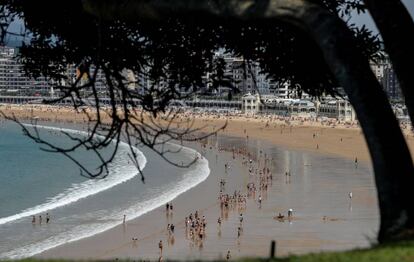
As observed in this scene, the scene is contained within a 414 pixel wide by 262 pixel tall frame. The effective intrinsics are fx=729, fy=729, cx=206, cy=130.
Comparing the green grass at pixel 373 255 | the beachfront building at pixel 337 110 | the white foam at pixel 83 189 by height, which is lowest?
the white foam at pixel 83 189

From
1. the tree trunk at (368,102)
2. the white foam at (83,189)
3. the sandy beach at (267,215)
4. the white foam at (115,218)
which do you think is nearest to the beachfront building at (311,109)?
the sandy beach at (267,215)

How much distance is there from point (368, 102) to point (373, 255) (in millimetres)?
827

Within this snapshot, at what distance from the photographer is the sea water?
73.4 feet

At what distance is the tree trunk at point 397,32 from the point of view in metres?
4.07

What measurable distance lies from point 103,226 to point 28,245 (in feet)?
10.6

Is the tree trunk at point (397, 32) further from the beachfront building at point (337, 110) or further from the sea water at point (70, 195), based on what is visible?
the beachfront building at point (337, 110)

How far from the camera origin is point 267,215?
979 inches

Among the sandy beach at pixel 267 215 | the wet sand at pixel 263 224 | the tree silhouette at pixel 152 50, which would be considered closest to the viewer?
the tree silhouette at pixel 152 50

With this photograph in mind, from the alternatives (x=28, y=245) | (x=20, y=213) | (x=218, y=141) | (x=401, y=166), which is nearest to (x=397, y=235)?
(x=401, y=166)

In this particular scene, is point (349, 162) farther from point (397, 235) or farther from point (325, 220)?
point (397, 235)

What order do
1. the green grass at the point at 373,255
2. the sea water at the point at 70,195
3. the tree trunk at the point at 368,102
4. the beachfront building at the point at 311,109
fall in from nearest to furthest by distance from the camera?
the green grass at the point at 373,255 < the tree trunk at the point at 368,102 < the sea water at the point at 70,195 < the beachfront building at the point at 311,109

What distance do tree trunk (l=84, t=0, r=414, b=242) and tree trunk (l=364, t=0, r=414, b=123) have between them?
0.19 meters

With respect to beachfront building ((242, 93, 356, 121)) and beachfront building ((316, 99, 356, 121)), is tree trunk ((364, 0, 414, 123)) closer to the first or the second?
beachfront building ((316, 99, 356, 121))

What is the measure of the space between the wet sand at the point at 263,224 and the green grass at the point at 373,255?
10.5 meters
